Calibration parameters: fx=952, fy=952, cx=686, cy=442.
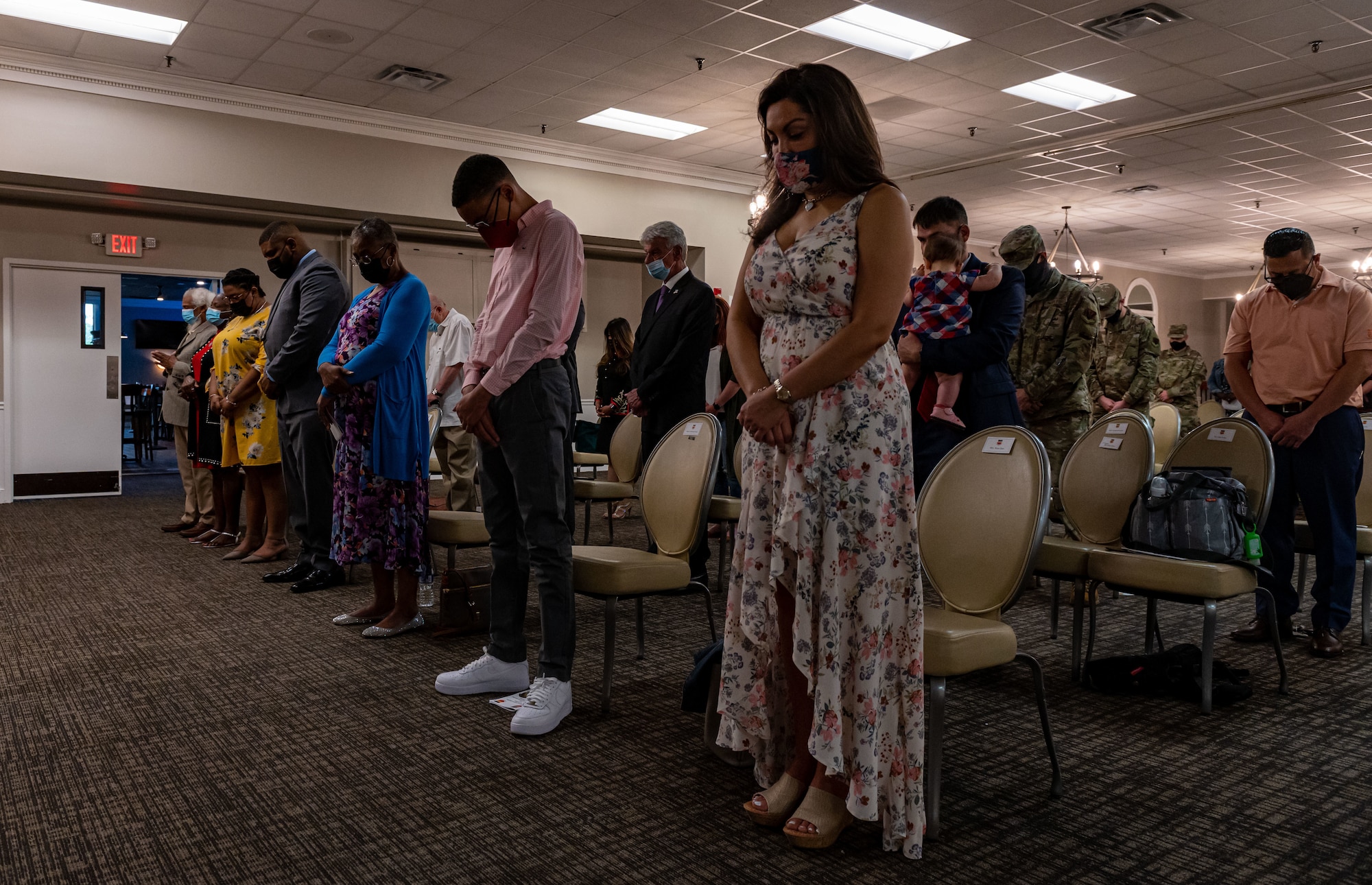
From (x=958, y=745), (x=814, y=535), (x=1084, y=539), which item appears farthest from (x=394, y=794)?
(x=1084, y=539)

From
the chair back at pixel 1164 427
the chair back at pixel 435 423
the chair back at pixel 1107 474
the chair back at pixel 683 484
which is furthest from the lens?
the chair back at pixel 1164 427

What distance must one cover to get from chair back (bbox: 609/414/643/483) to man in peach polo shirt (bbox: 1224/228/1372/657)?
2879mm

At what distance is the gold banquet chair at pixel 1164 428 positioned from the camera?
5734 mm

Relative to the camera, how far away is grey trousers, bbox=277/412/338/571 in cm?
426

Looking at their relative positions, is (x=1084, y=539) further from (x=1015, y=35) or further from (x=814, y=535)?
(x=1015, y=35)

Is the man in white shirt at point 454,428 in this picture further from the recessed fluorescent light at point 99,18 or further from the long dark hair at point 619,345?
the recessed fluorescent light at point 99,18

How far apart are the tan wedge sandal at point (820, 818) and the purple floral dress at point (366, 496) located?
6.62 feet

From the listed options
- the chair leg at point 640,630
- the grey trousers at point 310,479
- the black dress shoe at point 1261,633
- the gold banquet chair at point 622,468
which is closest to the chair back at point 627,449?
the gold banquet chair at point 622,468

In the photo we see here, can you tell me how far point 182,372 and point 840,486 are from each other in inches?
216

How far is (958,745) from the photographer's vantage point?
2496 millimetres

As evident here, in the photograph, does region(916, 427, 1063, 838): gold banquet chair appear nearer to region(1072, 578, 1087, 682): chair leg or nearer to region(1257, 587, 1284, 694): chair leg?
region(1072, 578, 1087, 682): chair leg

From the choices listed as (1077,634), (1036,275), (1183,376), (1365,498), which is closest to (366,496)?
(1077,634)

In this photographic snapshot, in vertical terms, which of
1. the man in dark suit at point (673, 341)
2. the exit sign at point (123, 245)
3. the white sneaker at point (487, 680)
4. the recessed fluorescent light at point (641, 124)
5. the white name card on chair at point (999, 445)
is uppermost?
the recessed fluorescent light at point (641, 124)

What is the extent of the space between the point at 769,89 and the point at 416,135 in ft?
26.4
